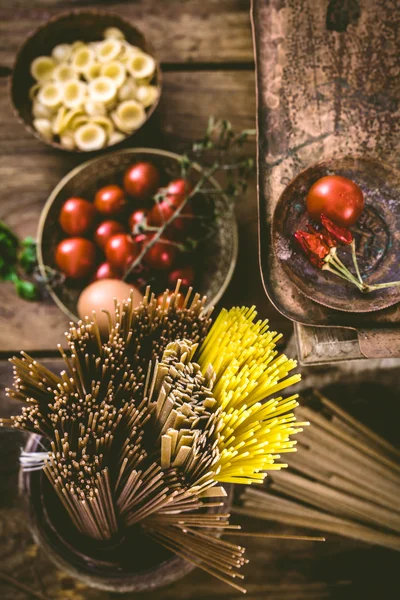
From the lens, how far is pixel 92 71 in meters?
0.90

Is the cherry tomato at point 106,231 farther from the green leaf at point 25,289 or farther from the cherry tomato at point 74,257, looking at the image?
the green leaf at point 25,289

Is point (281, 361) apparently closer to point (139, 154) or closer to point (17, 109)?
point (139, 154)

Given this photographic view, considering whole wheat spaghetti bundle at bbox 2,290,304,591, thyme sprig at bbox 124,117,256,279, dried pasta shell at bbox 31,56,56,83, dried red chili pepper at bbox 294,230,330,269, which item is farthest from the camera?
dried pasta shell at bbox 31,56,56,83

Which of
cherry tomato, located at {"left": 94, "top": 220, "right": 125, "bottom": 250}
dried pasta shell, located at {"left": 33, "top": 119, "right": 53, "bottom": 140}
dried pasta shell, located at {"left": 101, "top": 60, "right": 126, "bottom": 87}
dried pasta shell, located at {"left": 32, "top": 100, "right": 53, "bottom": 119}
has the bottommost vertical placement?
cherry tomato, located at {"left": 94, "top": 220, "right": 125, "bottom": 250}

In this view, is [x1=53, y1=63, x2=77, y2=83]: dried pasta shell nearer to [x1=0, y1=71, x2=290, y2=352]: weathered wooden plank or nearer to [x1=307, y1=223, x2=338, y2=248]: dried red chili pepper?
[x1=0, y1=71, x2=290, y2=352]: weathered wooden plank

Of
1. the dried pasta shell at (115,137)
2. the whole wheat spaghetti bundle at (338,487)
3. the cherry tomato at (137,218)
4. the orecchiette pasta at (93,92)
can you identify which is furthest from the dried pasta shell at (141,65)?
the whole wheat spaghetti bundle at (338,487)

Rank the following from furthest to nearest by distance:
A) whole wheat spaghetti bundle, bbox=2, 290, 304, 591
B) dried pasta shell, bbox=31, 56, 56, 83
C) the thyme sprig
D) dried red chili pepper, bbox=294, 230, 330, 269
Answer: dried pasta shell, bbox=31, 56, 56, 83, the thyme sprig, dried red chili pepper, bbox=294, 230, 330, 269, whole wheat spaghetti bundle, bbox=2, 290, 304, 591

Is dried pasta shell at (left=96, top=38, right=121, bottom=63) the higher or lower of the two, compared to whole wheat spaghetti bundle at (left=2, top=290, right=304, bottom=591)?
higher

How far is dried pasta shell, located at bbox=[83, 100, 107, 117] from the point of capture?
88cm

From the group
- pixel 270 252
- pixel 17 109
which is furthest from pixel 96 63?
pixel 270 252

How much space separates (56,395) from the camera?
550 millimetres

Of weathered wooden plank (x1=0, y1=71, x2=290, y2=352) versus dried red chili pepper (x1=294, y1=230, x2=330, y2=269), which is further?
weathered wooden plank (x1=0, y1=71, x2=290, y2=352)

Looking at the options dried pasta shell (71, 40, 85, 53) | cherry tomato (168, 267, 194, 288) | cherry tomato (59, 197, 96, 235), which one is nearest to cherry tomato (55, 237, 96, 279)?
cherry tomato (59, 197, 96, 235)

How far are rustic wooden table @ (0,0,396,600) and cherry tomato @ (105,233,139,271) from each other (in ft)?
0.50
